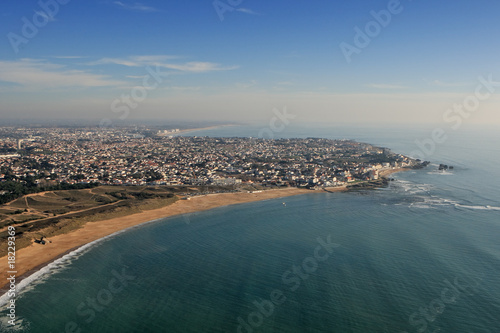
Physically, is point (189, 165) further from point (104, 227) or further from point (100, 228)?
point (100, 228)

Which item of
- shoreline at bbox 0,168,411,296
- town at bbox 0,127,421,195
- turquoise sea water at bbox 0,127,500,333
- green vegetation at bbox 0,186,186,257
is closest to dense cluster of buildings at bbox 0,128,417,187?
town at bbox 0,127,421,195

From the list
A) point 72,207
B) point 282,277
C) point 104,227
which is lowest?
point 104,227

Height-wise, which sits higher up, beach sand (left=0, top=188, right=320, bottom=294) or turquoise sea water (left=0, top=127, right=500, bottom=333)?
turquoise sea water (left=0, top=127, right=500, bottom=333)

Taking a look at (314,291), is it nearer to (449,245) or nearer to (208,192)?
(449,245)

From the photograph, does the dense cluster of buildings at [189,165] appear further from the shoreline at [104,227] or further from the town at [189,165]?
the shoreline at [104,227]

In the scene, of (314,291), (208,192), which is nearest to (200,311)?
(314,291)

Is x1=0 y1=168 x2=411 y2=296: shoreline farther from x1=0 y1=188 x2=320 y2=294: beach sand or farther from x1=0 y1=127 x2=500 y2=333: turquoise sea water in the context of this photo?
x1=0 y1=127 x2=500 y2=333: turquoise sea water

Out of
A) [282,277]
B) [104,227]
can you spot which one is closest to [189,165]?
[104,227]
